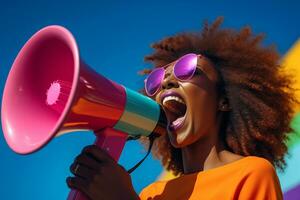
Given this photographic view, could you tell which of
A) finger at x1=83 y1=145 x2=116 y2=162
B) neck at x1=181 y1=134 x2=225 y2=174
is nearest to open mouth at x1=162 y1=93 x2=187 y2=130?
neck at x1=181 y1=134 x2=225 y2=174

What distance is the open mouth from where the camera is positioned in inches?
61.6

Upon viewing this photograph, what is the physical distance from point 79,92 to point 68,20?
157cm

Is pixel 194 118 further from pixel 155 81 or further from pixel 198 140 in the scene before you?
pixel 155 81

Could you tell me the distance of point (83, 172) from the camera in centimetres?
123

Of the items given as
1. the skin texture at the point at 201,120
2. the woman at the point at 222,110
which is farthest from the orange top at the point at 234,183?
the skin texture at the point at 201,120

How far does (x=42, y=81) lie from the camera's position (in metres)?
1.45

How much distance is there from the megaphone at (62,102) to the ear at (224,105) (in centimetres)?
29

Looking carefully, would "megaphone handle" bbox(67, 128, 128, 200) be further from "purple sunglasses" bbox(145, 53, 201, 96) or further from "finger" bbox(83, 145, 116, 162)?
"purple sunglasses" bbox(145, 53, 201, 96)

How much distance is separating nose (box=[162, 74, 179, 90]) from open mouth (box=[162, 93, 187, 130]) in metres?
A: 0.05

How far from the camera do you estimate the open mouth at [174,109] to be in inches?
61.6

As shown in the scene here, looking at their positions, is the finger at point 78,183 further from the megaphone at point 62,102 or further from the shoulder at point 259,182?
the shoulder at point 259,182

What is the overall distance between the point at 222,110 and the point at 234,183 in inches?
15.5

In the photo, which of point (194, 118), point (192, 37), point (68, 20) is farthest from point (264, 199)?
point (68, 20)

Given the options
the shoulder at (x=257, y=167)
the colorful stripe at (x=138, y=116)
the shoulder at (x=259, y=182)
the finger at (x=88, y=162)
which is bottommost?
the shoulder at (x=259, y=182)
